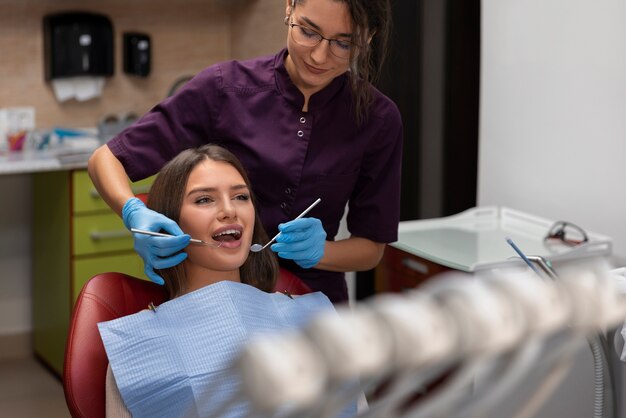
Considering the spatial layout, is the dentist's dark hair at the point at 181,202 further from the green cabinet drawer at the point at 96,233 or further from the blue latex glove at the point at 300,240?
the green cabinet drawer at the point at 96,233

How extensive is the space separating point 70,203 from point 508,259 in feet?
5.21

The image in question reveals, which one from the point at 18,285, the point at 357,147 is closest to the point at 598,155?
the point at 357,147

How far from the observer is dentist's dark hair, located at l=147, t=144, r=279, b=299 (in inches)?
75.4

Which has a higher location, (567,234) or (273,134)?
(273,134)

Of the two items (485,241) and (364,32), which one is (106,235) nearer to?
(485,241)

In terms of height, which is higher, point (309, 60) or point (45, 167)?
point (309, 60)

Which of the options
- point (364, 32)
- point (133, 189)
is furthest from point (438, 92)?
point (364, 32)

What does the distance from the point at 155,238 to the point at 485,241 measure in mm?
1414

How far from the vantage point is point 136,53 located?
3.94 meters

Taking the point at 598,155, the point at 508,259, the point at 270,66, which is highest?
the point at 270,66

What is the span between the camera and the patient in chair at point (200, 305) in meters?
1.70

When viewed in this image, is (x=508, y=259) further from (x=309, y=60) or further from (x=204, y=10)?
(x=204, y=10)

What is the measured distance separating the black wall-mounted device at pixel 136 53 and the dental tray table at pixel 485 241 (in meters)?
1.42

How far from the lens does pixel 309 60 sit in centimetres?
186
